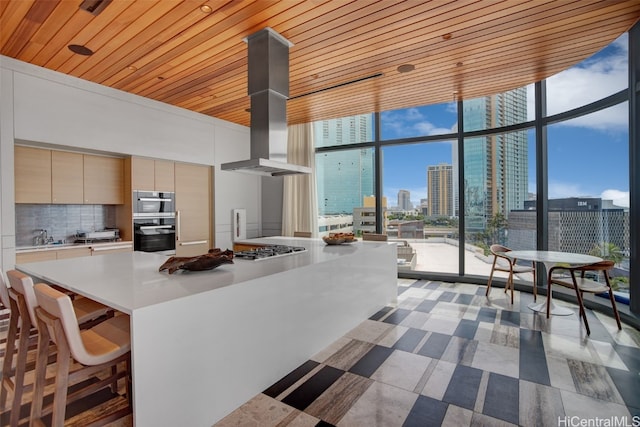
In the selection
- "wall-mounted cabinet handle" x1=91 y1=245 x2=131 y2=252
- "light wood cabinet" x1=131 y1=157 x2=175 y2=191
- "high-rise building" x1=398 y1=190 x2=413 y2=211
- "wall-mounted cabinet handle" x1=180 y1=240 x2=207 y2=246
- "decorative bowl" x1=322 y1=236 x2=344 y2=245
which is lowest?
"wall-mounted cabinet handle" x1=180 y1=240 x2=207 y2=246

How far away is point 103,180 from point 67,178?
0.41 meters

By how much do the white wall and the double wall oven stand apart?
0.60 metres

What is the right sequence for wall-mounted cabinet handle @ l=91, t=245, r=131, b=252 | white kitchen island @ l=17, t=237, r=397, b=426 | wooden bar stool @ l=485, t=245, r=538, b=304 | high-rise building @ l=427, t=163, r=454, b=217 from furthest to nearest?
high-rise building @ l=427, t=163, r=454, b=217
wooden bar stool @ l=485, t=245, r=538, b=304
wall-mounted cabinet handle @ l=91, t=245, r=131, b=252
white kitchen island @ l=17, t=237, r=397, b=426

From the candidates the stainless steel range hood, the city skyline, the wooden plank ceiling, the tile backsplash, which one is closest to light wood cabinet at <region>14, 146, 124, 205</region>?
the tile backsplash

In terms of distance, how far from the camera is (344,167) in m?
6.28

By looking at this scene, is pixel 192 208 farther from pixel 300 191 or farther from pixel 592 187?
pixel 592 187

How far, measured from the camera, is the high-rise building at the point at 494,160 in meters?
4.76

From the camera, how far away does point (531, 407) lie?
2.00 meters

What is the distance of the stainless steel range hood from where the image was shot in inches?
115

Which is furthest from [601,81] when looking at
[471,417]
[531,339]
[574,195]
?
[471,417]

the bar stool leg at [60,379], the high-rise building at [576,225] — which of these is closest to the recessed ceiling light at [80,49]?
the bar stool leg at [60,379]

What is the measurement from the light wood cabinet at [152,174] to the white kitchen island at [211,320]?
1886mm

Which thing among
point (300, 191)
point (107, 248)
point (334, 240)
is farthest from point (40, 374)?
point (300, 191)

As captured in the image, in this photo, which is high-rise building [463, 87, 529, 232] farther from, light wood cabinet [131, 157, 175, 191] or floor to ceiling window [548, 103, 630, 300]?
light wood cabinet [131, 157, 175, 191]
